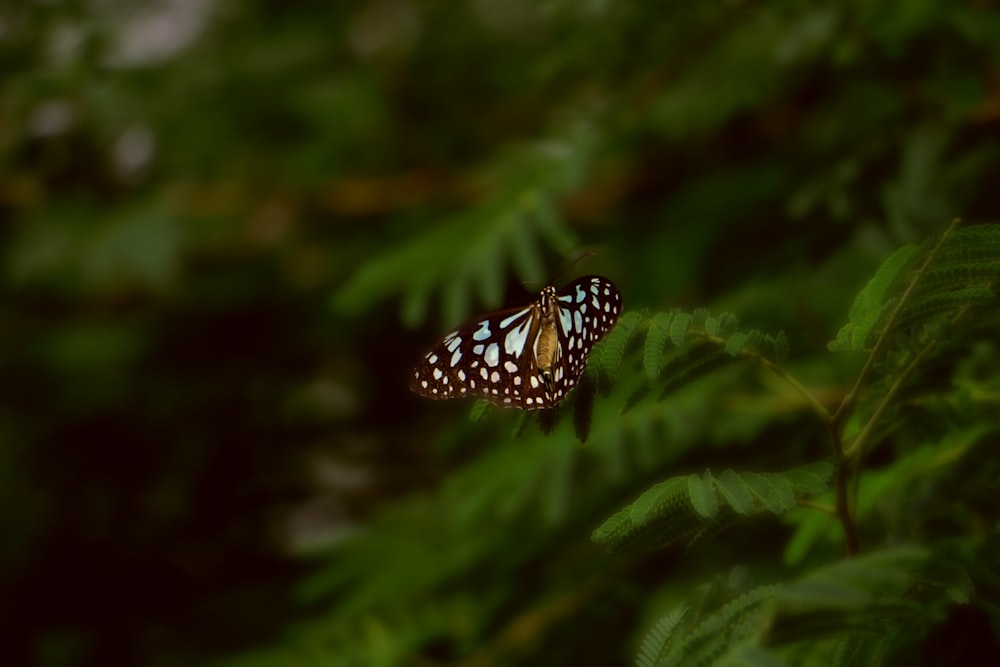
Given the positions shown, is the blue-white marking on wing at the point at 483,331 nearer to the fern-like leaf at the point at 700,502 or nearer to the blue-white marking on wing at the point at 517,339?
the blue-white marking on wing at the point at 517,339

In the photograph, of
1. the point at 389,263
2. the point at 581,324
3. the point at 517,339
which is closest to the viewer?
the point at 581,324

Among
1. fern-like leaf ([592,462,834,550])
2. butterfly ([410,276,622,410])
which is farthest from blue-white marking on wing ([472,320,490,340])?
fern-like leaf ([592,462,834,550])

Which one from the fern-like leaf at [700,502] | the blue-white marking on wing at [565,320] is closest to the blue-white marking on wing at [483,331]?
the blue-white marking on wing at [565,320]

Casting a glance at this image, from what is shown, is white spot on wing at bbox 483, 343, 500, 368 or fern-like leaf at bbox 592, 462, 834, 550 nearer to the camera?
fern-like leaf at bbox 592, 462, 834, 550

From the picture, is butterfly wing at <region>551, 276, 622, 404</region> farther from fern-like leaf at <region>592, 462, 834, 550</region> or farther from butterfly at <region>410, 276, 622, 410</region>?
fern-like leaf at <region>592, 462, 834, 550</region>

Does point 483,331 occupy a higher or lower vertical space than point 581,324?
higher

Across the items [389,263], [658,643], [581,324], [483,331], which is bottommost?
[658,643]

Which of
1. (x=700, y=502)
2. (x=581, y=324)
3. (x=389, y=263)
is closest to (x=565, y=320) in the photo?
(x=581, y=324)

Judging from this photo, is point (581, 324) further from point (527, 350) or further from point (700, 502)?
point (700, 502)
